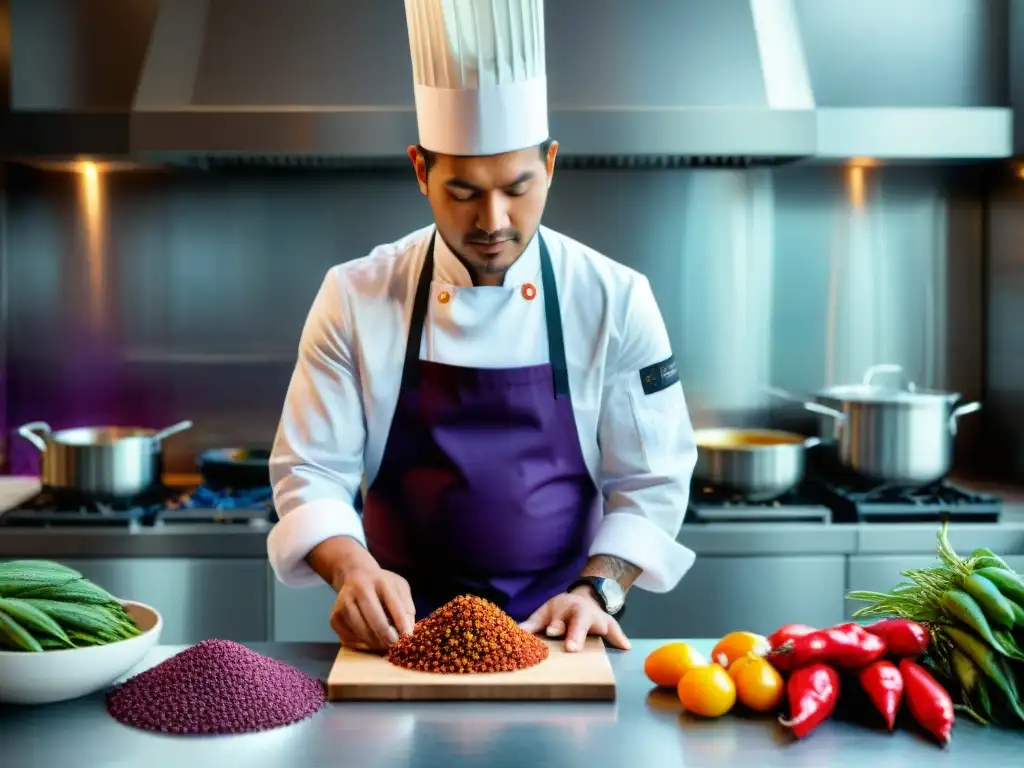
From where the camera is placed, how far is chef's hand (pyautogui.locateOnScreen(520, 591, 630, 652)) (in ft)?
6.03

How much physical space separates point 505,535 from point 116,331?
202 cm

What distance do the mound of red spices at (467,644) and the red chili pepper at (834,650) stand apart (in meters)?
0.33

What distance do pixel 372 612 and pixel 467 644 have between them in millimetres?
190

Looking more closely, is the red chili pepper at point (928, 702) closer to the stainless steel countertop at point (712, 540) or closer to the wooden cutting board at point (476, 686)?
the wooden cutting board at point (476, 686)

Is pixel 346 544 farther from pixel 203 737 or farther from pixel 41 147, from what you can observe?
pixel 41 147

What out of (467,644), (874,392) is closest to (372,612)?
(467,644)

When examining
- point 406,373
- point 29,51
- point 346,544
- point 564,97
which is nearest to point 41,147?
point 29,51

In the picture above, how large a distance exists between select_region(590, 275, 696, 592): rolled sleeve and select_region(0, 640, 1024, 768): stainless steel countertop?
484 mm

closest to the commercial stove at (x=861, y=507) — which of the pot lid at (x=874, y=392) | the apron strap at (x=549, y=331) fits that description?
the pot lid at (x=874, y=392)

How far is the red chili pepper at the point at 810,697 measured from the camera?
1521 millimetres

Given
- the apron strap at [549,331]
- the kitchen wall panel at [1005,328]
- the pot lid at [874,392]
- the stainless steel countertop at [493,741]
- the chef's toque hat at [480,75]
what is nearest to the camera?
the stainless steel countertop at [493,741]

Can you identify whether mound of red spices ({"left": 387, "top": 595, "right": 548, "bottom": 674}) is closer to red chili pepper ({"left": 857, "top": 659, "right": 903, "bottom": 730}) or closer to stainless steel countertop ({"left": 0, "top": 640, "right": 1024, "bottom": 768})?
stainless steel countertop ({"left": 0, "top": 640, "right": 1024, "bottom": 768})

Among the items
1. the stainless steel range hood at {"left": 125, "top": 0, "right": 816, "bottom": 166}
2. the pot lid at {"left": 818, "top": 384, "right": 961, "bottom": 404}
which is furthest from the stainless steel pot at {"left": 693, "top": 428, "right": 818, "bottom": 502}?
the stainless steel range hood at {"left": 125, "top": 0, "right": 816, "bottom": 166}

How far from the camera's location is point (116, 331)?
3.82 m
